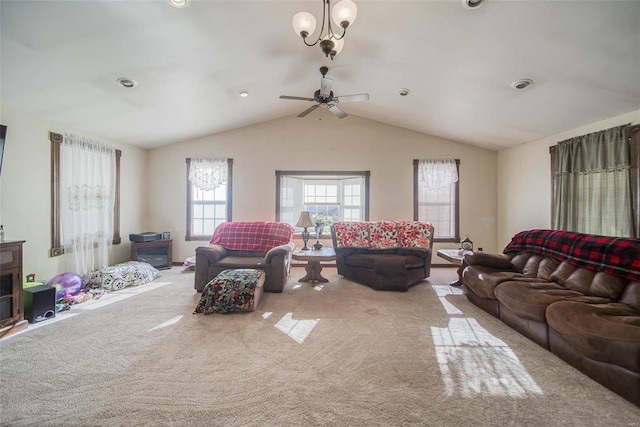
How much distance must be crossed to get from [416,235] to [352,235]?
106 cm

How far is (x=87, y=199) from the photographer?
4098mm

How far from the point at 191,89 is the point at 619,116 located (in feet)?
17.5

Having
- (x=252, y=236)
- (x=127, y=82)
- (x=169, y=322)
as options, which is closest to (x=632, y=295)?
(x=169, y=322)

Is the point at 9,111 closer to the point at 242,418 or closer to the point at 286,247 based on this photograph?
the point at 286,247

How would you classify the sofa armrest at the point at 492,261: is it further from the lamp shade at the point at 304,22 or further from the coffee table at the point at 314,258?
the lamp shade at the point at 304,22

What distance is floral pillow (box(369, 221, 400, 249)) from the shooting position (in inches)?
177

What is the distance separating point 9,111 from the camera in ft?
10.3

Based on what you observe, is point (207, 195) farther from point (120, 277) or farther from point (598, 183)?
point (598, 183)

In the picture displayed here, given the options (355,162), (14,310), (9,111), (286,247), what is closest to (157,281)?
(14,310)

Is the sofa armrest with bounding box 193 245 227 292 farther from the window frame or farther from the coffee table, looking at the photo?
the window frame

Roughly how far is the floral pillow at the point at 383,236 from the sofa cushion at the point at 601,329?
2.43m

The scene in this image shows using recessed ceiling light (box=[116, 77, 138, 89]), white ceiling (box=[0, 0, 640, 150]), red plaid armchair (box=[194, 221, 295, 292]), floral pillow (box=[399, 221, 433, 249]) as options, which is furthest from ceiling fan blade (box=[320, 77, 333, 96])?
floral pillow (box=[399, 221, 433, 249])

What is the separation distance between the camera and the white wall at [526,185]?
13.7ft

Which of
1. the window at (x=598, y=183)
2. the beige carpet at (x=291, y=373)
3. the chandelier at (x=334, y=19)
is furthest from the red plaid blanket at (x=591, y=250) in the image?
the chandelier at (x=334, y=19)
